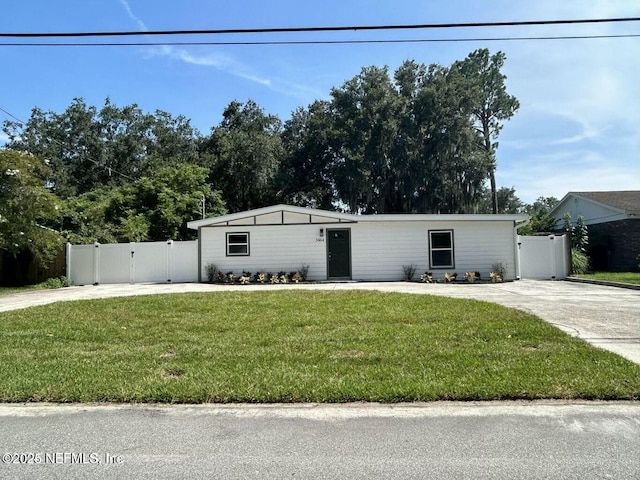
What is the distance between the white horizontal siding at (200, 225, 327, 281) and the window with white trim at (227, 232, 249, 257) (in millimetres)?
161

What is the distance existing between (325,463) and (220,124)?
120 feet

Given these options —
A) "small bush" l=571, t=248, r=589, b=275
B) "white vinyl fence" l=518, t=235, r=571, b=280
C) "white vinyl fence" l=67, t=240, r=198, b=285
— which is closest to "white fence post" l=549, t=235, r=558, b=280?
"white vinyl fence" l=518, t=235, r=571, b=280

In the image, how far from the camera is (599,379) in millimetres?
4688

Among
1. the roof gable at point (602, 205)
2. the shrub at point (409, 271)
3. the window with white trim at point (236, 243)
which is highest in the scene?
the roof gable at point (602, 205)

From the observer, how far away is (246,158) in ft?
105

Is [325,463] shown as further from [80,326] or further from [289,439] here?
[80,326]

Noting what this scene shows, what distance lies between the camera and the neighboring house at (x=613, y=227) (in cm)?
2125

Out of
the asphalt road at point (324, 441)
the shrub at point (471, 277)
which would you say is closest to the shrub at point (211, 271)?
the shrub at point (471, 277)

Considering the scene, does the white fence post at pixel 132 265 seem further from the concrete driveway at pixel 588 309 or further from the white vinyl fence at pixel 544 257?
the white vinyl fence at pixel 544 257

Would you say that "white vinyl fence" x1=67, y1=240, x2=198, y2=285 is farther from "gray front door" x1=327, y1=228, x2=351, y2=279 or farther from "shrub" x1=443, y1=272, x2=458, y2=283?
"shrub" x1=443, y1=272, x2=458, y2=283

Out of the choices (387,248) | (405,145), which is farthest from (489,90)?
(387,248)

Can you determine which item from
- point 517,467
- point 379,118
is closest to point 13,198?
point 517,467

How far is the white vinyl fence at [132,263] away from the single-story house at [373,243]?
7.32ft

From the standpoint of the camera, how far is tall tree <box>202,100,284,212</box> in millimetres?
31766
